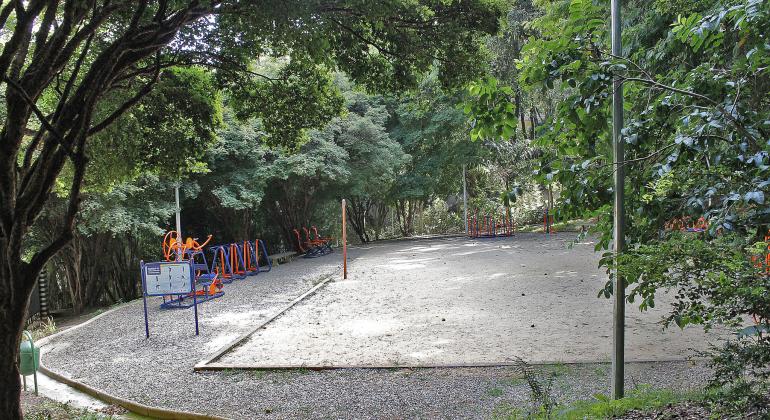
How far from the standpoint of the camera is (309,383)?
5.53m

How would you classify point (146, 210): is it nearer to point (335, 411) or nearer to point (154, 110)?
point (154, 110)

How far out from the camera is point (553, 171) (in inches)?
121

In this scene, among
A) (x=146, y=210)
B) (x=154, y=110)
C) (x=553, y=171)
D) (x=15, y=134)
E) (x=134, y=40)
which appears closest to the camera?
(x=553, y=171)

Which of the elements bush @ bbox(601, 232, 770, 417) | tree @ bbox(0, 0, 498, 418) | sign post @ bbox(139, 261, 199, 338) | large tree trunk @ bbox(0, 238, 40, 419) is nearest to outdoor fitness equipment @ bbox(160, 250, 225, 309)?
sign post @ bbox(139, 261, 199, 338)

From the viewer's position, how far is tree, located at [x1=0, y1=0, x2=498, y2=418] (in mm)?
3996

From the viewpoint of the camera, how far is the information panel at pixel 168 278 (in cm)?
872

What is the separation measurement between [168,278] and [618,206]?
7.52 metres

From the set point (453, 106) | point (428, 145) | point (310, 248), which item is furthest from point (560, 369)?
point (428, 145)

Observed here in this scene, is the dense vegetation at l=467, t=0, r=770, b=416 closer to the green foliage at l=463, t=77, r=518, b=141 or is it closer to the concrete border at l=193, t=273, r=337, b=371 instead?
the green foliage at l=463, t=77, r=518, b=141

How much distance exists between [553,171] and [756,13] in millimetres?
1169

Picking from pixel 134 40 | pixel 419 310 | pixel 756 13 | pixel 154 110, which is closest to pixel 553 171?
pixel 756 13

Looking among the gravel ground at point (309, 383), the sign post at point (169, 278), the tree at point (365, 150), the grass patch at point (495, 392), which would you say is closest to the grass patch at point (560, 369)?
the gravel ground at point (309, 383)

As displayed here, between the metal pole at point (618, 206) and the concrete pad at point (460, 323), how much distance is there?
160 centimetres

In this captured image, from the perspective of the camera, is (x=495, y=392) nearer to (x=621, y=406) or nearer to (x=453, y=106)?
(x=621, y=406)
